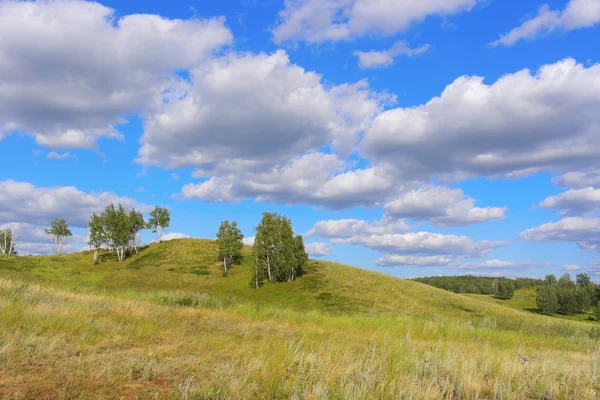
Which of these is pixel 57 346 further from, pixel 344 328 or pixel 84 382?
pixel 344 328

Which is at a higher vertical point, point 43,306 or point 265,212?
point 265,212

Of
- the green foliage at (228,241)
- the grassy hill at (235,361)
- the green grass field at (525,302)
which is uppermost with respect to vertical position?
the green foliage at (228,241)

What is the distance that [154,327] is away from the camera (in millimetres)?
10297

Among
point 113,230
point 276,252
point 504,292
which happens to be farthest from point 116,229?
point 504,292

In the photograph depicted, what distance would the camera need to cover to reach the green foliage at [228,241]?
225 feet

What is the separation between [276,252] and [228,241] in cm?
1416

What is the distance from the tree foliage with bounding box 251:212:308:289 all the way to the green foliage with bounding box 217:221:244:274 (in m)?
10.2

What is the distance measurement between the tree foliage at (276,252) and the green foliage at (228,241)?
10.2 meters

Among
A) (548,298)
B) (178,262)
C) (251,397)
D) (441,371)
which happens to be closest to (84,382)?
(251,397)

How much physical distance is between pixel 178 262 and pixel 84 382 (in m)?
72.8

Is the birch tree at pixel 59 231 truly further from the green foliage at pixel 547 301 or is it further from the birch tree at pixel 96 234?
the green foliage at pixel 547 301

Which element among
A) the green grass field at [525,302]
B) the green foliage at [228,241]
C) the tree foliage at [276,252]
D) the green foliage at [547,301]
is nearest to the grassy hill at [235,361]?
the tree foliage at [276,252]

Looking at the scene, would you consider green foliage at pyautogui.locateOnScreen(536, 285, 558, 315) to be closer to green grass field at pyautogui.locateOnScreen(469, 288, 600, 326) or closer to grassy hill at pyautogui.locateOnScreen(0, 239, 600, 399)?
green grass field at pyautogui.locateOnScreen(469, 288, 600, 326)

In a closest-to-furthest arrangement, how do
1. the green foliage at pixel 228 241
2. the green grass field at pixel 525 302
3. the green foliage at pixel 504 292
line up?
the green foliage at pixel 228 241, the green grass field at pixel 525 302, the green foliage at pixel 504 292
